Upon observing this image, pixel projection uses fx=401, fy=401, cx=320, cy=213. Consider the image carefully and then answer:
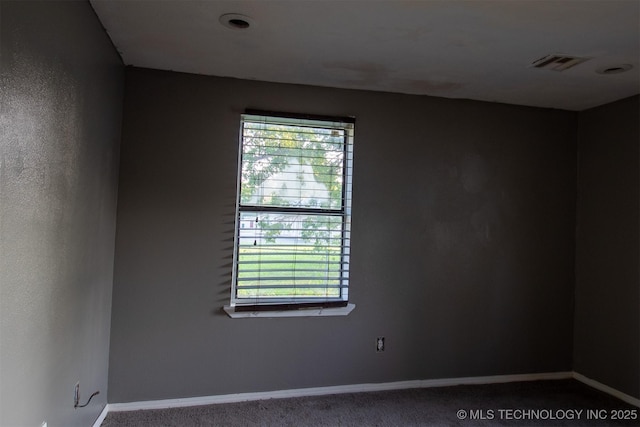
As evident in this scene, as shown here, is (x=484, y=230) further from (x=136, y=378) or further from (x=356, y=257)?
(x=136, y=378)

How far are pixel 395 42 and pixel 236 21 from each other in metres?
0.83

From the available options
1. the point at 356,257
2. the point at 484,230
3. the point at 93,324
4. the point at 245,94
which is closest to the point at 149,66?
the point at 245,94

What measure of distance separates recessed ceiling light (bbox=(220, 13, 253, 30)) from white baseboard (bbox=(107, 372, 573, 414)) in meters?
2.28

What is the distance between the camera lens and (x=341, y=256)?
9.54 ft

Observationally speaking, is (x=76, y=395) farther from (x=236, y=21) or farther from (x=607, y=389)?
(x=607, y=389)

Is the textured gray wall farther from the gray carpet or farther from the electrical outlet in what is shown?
the electrical outlet

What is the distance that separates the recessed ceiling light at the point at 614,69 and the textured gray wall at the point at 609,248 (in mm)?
619

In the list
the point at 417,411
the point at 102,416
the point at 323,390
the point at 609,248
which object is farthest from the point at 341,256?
the point at 609,248

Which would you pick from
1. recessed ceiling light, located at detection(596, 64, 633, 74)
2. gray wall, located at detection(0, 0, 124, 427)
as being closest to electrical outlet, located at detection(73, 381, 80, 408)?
gray wall, located at detection(0, 0, 124, 427)

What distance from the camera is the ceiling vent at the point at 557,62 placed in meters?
2.28

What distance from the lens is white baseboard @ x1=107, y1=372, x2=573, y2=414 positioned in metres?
2.59

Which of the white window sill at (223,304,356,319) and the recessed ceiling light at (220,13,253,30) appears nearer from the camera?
the recessed ceiling light at (220,13,253,30)

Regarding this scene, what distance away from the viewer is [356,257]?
2.92m

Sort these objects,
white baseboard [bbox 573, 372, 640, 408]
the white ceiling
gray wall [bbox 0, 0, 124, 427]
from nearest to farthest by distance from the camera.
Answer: gray wall [bbox 0, 0, 124, 427], the white ceiling, white baseboard [bbox 573, 372, 640, 408]
